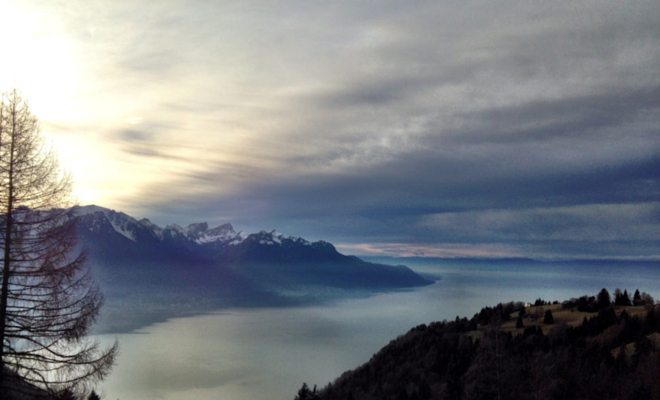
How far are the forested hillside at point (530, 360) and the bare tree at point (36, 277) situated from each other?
22719 mm

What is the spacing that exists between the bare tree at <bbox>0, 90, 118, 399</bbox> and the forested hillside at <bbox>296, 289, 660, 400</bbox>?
22719mm

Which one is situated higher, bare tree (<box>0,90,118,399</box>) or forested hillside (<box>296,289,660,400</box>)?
bare tree (<box>0,90,118,399</box>)

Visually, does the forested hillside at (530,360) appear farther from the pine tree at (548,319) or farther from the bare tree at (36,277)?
the bare tree at (36,277)

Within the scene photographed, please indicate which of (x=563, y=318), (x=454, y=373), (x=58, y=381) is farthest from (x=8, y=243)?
(x=563, y=318)

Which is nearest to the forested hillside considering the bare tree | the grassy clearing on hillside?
the grassy clearing on hillside

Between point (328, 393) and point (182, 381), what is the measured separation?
294 ft

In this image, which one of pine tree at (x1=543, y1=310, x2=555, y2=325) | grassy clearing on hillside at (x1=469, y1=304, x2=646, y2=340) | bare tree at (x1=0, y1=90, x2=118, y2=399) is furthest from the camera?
pine tree at (x1=543, y1=310, x2=555, y2=325)

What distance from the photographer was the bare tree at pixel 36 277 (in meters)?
12.0

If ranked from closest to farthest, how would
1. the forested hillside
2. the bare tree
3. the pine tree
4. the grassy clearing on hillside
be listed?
the bare tree, the forested hillside, the grassy clearing on hillside, the pine tree

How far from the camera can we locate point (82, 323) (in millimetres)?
12844

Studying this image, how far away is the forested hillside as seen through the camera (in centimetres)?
2597

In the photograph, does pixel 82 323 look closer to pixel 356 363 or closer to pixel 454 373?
pixel 454 373

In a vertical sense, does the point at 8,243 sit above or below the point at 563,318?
above

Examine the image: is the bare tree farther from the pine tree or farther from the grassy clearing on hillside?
the pine tree
